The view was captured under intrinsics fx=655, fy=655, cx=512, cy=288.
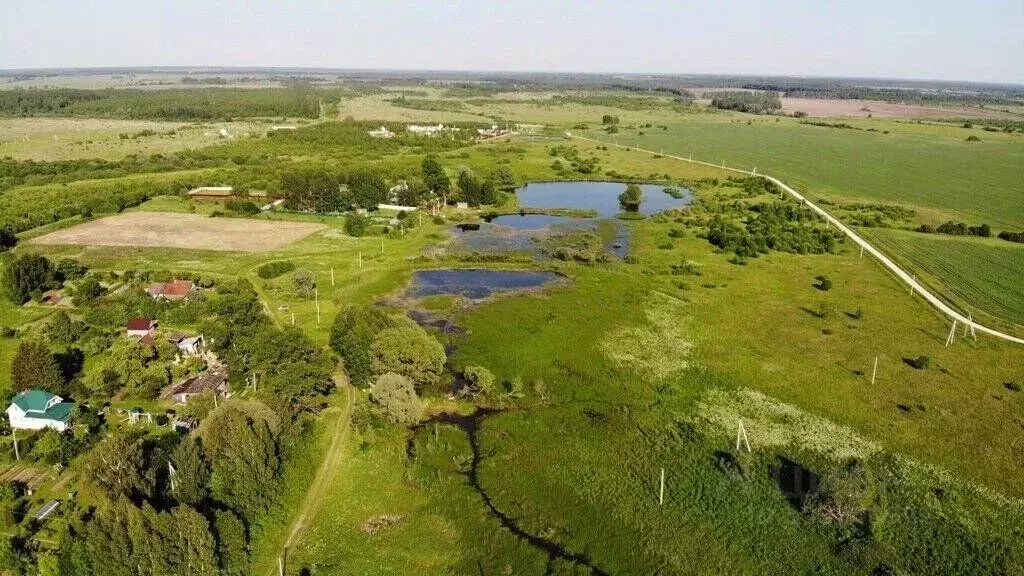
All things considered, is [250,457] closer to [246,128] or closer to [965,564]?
[965,564]

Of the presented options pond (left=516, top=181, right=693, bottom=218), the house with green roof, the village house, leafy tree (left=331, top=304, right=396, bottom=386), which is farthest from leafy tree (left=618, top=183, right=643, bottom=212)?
the house with green roof

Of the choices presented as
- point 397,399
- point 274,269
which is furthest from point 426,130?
point 397,399

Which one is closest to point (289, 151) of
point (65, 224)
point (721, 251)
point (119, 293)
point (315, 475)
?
point (65, 224)

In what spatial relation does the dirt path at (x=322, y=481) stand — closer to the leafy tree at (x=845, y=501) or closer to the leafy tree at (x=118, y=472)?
the leafy tree at (x=118, y=472)

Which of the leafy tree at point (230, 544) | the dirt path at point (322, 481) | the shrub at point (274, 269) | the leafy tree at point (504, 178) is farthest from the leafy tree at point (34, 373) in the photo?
the leafy tree at point (504, 178)

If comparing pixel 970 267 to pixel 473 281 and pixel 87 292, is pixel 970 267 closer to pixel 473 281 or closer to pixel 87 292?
pixel 473 281
